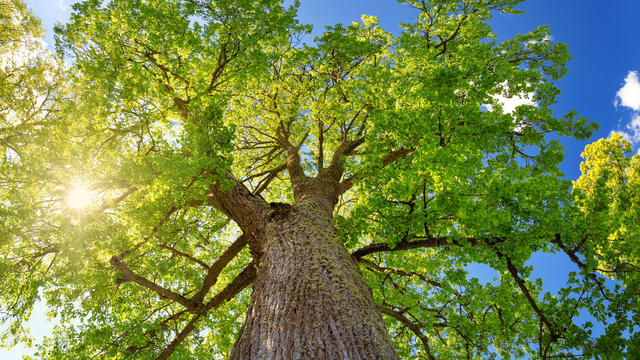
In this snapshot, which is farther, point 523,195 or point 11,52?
point 11,52

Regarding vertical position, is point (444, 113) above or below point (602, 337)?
above

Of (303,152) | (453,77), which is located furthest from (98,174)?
(453,77)

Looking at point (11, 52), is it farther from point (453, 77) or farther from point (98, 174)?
point (453, 77)

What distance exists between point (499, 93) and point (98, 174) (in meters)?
8.77

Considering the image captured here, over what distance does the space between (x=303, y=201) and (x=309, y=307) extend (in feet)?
10.5

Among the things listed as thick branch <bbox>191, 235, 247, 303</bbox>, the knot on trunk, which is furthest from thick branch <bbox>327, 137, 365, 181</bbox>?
thick branch <bbox>191, 235, 247, 303</bbox>

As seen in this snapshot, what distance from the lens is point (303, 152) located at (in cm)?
1025

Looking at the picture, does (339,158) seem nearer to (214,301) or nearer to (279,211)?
(279,211)

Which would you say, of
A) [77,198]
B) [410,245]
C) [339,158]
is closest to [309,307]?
[410,245]

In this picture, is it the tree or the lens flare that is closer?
the tree

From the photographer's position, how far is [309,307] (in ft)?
9.91

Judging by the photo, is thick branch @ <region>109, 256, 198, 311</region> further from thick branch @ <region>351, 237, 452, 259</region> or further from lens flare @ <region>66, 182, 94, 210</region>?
thick branch @ <region>351, 237, 452, 259</region>

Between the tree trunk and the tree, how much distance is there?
0.02 meters

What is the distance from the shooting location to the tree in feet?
12.5
